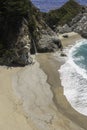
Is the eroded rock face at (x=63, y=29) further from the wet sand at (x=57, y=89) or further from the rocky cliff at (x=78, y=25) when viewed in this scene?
the wet sand at (x=57, y=89)

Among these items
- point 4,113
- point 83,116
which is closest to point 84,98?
point 83,116

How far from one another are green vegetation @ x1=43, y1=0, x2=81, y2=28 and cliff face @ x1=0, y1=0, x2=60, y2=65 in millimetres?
28068

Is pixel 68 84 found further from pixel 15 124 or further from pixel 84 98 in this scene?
pixel 15 124

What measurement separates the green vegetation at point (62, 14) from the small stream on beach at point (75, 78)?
26.2m

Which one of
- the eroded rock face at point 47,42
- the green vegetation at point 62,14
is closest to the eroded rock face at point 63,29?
the green vegetation at point 62,14

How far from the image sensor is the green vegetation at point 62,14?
81312 millimetres

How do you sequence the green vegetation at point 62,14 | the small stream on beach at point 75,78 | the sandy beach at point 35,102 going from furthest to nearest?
the green vegetation at point 62,14 < the small stream on beach at point 75,78 < the sandy beach at point 35,102

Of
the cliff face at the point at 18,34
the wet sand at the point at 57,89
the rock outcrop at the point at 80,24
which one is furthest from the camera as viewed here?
the rock outcrop at the point at 80,24

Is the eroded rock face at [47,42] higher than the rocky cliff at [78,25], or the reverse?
the eroded rock face at [47,42]

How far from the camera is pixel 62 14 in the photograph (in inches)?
3290

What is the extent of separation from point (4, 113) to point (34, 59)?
1968 centimetres

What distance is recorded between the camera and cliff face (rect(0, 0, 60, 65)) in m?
43.3

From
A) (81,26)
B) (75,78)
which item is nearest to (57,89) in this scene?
(75,78)

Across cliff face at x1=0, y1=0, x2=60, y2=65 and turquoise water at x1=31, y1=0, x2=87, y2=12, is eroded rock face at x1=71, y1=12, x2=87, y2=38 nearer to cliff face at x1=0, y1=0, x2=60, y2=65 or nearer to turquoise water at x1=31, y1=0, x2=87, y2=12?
cliff face at x1=0, y1=0, x2=60, y2=65
